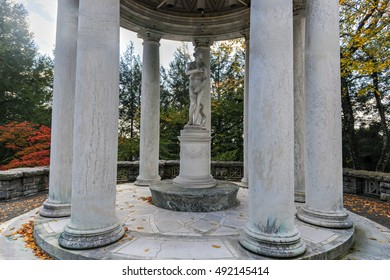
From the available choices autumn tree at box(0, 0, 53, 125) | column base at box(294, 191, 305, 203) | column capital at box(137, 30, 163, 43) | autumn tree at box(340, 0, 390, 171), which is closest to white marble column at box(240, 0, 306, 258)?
column base at box(294, 191, 305, 203)

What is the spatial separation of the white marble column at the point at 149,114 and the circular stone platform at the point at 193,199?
4.24 m

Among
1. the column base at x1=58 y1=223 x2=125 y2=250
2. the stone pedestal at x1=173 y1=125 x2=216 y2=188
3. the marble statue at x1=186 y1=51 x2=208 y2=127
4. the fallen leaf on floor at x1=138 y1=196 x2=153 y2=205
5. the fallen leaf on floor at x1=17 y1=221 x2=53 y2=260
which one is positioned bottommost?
the fallen leaf on floor at x1=17 y1=221 x2=53 y2=260

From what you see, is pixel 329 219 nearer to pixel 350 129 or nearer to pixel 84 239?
pixel 84 239

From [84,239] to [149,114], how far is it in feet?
29.2

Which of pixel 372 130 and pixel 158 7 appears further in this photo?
pixel 372 130

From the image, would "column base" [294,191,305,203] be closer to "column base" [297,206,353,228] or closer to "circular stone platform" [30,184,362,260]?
"circular stone platform" [30,184,362,260]

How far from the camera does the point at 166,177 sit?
17094 mm

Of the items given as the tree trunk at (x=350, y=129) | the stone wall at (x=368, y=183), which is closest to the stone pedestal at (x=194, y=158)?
the stone wall at (x=368, y=183)

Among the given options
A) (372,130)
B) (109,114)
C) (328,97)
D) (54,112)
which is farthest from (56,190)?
(372,130)

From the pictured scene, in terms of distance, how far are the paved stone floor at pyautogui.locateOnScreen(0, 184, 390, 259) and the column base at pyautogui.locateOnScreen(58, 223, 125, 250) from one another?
5.0 inches

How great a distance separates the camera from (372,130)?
2222cm

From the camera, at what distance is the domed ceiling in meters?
13.0

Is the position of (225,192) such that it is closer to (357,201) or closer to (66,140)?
(66,140)

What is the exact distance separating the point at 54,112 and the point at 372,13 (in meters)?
21.4
